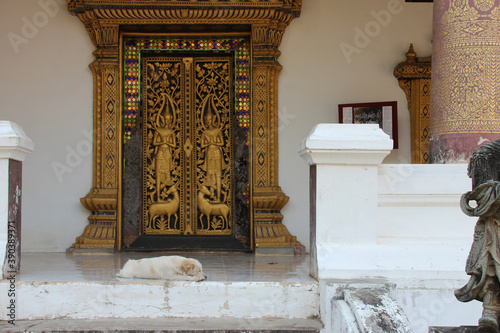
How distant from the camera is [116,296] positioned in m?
3.88

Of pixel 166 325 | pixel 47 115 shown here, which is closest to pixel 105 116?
pixel 47 115

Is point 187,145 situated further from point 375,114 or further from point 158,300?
point 158,300

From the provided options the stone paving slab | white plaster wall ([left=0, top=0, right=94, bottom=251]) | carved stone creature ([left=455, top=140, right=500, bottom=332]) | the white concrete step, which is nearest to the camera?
carved stone creature ([left=455, top=140, right=500, bottom=332])

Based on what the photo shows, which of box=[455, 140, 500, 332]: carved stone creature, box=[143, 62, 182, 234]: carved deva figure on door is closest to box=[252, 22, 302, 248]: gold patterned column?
box=[143, 62, 182, 234]: carved deva figure on door

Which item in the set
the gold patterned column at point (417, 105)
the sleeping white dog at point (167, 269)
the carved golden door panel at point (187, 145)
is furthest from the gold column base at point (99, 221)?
the gold patterned column at point (417, 105)

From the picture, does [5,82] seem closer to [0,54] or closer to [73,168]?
[0,54]

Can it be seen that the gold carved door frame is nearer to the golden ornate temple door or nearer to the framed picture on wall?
the golden ornate temple door

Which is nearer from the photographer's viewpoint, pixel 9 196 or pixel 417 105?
pixel 9 196

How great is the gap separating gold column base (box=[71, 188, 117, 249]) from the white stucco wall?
19 cm

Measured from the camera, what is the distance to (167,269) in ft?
13.5

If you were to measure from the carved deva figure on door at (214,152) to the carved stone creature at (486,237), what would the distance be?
4011mm

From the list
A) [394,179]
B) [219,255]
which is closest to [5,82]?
[219,255]

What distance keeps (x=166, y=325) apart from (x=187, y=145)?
3297 millimetres

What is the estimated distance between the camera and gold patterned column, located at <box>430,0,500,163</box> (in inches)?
184
